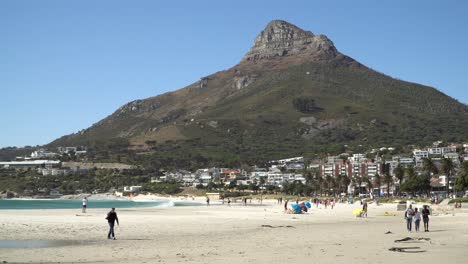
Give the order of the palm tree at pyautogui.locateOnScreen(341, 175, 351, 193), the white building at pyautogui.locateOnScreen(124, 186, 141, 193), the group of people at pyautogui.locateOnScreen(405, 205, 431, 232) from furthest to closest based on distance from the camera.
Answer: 1. the white building at pyautogui.locateOnScreen(124, 186, 141, 193)
2. the palm tree at pyautogui.locateOnScreen(341, 175, 351, 193)
3. the group of people at pyautogui.locateOnScreen(405, 205, 431, 232)

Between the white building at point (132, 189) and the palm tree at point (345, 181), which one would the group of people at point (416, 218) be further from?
the white building at point (132, 189)

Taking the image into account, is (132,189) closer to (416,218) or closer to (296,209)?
(296,209)

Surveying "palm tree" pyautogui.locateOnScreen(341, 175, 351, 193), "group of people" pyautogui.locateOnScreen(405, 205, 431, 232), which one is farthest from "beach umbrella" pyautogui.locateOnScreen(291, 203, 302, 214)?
"palm tree" pyautogui.locateOnScreen(341, 175, 351, 193)

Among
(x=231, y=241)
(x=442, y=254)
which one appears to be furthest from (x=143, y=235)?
(x=442, y=254)

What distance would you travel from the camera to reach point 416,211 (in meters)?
30.4

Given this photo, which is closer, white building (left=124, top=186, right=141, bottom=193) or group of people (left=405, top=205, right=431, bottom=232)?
group of people (left=405, top=205, right=431, bottom=232)

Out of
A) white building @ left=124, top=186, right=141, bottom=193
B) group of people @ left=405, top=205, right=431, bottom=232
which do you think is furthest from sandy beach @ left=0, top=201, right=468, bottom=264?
white building @ left=124, top=186, right=141, bottom=193

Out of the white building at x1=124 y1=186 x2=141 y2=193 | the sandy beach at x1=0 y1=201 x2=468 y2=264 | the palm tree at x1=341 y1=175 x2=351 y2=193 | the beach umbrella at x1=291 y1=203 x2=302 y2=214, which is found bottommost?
the sandy beach at x1=0 y1=201 x2=468 y2=264

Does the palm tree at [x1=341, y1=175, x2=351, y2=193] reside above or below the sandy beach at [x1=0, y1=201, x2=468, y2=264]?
above

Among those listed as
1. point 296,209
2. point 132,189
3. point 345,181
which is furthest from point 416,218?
point 132,189

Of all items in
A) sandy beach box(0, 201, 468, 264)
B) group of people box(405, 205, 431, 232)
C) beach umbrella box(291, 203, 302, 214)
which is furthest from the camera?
beach umbrella box(291, 203, 302, 214)

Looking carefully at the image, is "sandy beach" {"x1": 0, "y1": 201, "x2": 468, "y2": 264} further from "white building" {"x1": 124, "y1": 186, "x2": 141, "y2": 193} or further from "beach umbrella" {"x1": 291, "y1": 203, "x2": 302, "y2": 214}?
"white building" {"x1": 124, "y1": 186, "x2": 141, "y2": 193}

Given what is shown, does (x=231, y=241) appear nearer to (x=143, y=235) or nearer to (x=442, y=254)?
(x=143, y=235)

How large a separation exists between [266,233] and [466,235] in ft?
30.3
